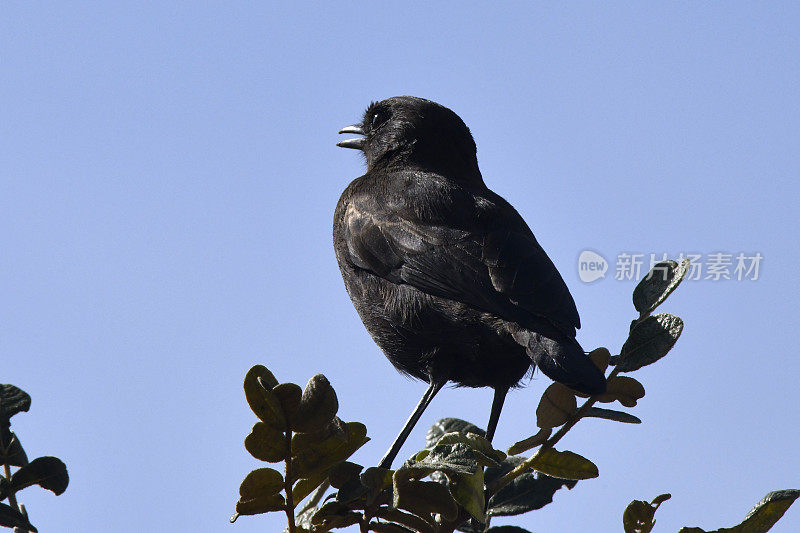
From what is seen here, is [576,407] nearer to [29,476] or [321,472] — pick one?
[321,472]

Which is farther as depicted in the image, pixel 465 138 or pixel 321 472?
pixel 465 138

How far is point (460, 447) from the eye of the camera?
1.83 metres

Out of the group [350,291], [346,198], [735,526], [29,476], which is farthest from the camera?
[346,198]

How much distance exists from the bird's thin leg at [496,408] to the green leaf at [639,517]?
2.72 m

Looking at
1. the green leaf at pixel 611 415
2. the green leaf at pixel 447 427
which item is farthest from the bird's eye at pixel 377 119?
the green leaf at pixel 611 415

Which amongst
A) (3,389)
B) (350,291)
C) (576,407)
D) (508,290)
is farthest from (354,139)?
(3,389)

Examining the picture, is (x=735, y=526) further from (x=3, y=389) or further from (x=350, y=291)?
(x=350, y=291)

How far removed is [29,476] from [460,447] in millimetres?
747

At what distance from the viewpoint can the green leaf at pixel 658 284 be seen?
2.03m

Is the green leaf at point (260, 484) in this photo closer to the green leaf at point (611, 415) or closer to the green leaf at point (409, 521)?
the green leaf at point (409, 521)

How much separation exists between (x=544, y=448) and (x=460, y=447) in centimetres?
21

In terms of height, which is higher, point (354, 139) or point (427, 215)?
point (354, 139)

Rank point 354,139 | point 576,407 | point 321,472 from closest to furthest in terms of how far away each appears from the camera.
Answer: point 321,472 → point 576,407 → point 354,139

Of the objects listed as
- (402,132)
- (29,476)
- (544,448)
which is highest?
(402,132)
